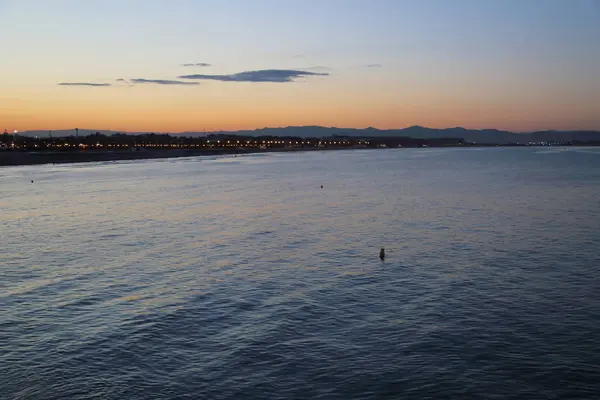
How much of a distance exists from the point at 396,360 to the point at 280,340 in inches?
191

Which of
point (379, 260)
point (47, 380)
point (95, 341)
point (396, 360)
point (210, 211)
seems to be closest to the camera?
point (47, 380)

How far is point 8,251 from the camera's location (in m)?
41.4

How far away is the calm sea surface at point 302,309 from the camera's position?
19.0m

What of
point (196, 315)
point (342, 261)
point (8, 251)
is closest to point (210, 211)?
point (8, 251)

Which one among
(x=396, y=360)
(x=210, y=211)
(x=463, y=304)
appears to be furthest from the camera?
(x=210, y=211)

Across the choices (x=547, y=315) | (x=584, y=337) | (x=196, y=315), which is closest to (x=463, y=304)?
(x=547, y=315)

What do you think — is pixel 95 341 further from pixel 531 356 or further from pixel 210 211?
pixel 210 211

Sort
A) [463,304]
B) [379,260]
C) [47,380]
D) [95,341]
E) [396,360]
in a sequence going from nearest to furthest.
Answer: [47,380], [396,360], [95,341], [463,304], [379,260]

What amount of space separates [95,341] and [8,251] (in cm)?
2344

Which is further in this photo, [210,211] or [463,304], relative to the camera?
[210,211]

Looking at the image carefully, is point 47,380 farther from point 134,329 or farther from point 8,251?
point 8,251

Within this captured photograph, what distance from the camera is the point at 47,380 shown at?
18.9 metres

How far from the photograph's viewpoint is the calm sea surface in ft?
62.2

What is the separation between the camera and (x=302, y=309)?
87.7 ft
